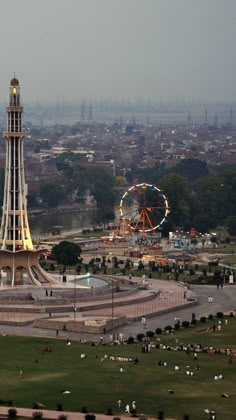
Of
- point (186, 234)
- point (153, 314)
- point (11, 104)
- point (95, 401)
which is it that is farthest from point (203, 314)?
point (186, 234)

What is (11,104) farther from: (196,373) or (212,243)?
(212,243)

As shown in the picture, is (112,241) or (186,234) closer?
(112,241)

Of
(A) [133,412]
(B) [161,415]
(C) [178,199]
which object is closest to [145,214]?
(C) [178,199]

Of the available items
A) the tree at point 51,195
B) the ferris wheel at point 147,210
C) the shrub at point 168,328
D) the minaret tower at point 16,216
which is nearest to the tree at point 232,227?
the ferris wheel at point 147,210

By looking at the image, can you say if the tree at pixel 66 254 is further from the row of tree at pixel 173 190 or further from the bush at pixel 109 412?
the bush at pixel 109 412

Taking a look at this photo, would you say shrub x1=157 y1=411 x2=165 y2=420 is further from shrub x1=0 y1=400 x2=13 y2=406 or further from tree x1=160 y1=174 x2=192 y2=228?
tree x1=160 y1=174 x2=192 y2=228
